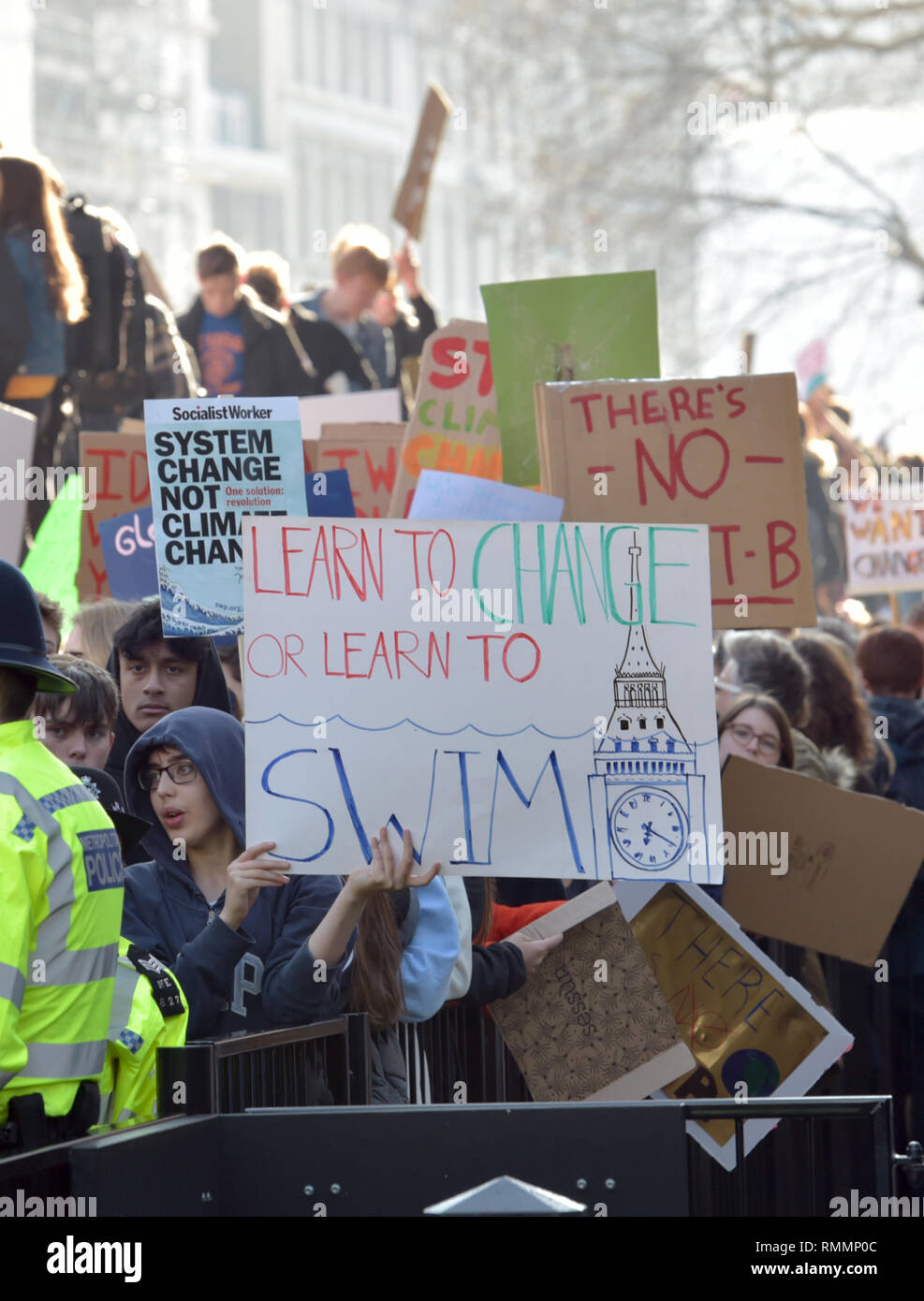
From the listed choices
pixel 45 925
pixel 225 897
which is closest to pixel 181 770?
pixel 225 897

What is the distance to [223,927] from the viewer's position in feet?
11.1

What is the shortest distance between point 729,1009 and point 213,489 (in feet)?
5.33

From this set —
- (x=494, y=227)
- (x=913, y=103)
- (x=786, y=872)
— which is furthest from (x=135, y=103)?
(x=786, y=872)

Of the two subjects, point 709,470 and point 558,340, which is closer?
point 709,470

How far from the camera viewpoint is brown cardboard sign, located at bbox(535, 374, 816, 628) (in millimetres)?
4461

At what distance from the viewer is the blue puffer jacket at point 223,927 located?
3.41 m

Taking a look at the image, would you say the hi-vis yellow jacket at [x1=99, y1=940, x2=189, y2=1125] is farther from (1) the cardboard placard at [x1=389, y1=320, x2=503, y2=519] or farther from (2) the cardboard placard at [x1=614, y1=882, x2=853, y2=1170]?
(1) the cardboard placard at [x1=389, y1=320, x2=503, y2=519]

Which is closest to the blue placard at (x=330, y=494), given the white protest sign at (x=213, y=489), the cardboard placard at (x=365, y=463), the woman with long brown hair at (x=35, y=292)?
the white protest sign at (x=213, y=489)

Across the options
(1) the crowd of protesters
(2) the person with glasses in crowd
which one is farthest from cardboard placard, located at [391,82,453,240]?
(2) the person with glasses in crowd

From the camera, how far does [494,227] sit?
3656 centimetres

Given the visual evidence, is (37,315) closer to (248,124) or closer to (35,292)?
(35,292)

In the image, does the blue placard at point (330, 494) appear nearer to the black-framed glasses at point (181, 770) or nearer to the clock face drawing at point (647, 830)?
the black-framed glasses at point (181, 770)

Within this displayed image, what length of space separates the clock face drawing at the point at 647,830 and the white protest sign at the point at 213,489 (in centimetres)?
101
